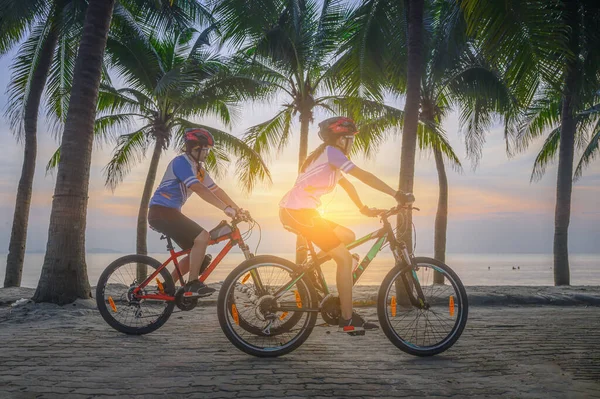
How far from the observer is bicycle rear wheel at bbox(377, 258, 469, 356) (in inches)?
187

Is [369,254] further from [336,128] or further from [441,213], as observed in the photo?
[441,213]

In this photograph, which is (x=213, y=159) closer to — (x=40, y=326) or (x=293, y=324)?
(x=40, y=326)

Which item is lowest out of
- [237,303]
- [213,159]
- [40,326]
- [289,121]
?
[40,326]

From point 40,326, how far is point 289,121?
14.2 meters

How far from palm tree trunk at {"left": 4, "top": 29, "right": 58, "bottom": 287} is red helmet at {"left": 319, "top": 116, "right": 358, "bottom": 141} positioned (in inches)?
420

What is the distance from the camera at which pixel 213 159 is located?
824 inches

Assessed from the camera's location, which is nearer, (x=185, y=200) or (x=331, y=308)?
(x=331, y=308)

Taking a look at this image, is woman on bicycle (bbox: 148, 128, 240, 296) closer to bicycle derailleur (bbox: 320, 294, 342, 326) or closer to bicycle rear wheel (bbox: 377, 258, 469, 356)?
bicycle derailleur (bbox: 320, 294, 342, 326)

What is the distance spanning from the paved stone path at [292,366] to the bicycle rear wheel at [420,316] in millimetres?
155

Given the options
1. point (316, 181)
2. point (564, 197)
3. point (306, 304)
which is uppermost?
point (564, 197)

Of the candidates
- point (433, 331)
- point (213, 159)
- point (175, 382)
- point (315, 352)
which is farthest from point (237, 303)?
point (213, 159)

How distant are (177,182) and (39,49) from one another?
37.1 ft

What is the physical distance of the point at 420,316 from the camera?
16.5 ft

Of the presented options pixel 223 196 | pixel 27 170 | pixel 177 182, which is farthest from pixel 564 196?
pixel 27 170
